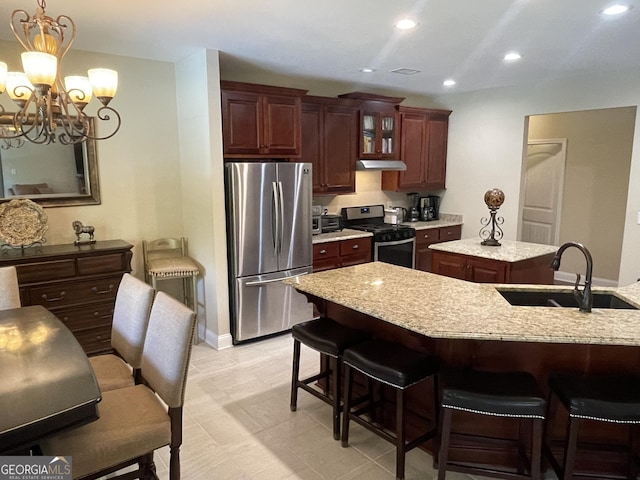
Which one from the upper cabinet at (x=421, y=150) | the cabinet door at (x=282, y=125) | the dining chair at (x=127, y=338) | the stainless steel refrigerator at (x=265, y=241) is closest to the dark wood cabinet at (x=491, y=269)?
the stainless steel refrigerator at (x=265, y=241)

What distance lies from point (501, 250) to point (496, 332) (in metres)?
2.11

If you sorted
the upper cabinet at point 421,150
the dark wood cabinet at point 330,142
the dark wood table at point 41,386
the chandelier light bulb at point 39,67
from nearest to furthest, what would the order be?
1. the dark wood table at point 41,386
2. the chandelier light bulb at point 39,67
3. the dark wood cabinet at point 330,142
4. the upper cabinet at point 421,150

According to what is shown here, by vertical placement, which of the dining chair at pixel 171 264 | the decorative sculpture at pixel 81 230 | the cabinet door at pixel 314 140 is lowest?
the dining chair at pixel 171 264

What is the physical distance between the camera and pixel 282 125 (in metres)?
4.33

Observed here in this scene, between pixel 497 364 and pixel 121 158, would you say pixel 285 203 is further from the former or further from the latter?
pixel 497 364

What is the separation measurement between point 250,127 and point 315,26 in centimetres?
127

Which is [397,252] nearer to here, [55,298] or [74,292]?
[74,292]

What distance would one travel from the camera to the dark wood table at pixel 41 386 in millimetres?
1523

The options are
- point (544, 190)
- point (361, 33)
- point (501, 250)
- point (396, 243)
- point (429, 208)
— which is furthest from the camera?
point (544, 190)

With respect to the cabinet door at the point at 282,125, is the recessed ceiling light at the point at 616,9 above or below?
above

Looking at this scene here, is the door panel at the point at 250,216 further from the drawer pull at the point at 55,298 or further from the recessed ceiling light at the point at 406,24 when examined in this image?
the recessed ceiling light at the point at 406,24

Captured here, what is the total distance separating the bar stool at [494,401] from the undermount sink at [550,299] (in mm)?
580

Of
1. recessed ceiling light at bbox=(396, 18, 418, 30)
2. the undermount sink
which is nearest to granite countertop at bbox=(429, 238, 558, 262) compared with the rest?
the undermount sink

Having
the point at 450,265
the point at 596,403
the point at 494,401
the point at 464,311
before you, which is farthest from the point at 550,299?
the point at 450,265
